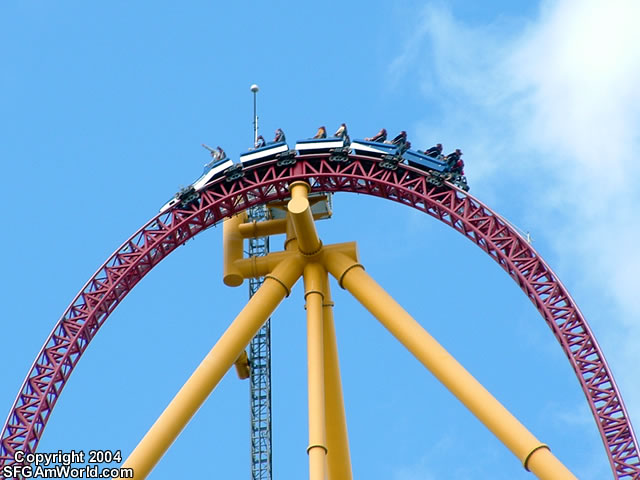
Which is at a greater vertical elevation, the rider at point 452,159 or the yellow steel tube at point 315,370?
the rider at point 452,159

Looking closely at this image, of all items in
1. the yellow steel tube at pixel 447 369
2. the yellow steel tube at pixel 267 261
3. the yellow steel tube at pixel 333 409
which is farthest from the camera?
the yellow steel tube at pixel 267 261

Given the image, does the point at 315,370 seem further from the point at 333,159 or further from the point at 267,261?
the point at 333,159

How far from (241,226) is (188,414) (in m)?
6.98

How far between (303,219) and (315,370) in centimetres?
433

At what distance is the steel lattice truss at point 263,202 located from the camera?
37.2 metres

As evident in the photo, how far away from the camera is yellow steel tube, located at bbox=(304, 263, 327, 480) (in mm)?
35625

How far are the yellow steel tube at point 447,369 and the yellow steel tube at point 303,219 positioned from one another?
611mm

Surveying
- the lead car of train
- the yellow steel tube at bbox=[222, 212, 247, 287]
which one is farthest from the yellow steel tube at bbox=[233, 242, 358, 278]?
the lead car of train

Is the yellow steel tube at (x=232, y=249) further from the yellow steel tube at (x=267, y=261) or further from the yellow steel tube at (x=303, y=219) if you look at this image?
the yellow steel tube at (x=303, y=219)

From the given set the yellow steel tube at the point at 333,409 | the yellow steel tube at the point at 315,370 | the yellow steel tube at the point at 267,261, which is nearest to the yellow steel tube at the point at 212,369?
the yellow steel tube at the point at 267,261

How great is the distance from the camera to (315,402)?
36.8m

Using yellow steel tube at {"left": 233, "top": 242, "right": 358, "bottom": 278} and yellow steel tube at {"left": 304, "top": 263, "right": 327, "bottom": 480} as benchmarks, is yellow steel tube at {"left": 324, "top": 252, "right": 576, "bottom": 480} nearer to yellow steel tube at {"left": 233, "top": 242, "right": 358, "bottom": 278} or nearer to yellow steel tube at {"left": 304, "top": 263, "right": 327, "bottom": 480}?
yellow steel tube at {"left": 233, "top": 242, "right": 358, "bottom": 278}

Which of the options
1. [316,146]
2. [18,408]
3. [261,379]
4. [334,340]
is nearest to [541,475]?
[334,340]

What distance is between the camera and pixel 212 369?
3753 centimetres
